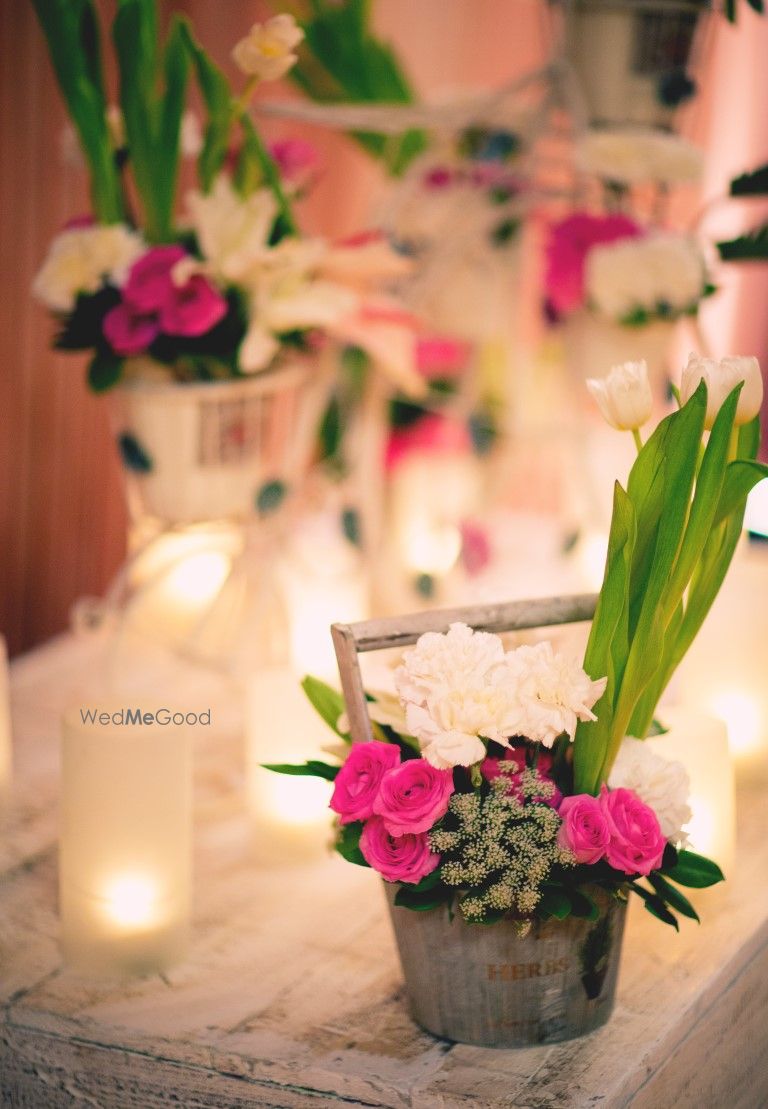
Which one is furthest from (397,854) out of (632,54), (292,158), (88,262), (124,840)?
(632,54)

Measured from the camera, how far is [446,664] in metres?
0.94

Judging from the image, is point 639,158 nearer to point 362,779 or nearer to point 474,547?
point 474,547

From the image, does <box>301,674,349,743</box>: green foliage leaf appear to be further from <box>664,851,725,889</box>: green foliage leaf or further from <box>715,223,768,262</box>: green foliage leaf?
<box>715,223,768,262</box>: green foliage leaf

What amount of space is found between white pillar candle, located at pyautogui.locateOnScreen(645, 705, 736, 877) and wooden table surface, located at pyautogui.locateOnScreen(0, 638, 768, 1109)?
0.07 meters

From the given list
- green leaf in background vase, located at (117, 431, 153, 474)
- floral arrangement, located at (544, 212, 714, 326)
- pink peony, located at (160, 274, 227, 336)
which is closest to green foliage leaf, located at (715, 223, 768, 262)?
floral arrangement, located at (544, 212, 714, 326)

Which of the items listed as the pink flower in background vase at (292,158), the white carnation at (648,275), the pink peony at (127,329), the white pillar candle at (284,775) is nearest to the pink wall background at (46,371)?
the white carnation at (648,275)

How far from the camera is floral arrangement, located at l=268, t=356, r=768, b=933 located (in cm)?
94

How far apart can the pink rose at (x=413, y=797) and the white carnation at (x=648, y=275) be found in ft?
3.09

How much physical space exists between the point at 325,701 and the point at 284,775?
0.31 m

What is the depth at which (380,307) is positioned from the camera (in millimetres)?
1690

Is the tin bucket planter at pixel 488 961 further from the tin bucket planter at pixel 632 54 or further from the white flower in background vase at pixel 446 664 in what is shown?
the tin bucket planter at pixel 632 54

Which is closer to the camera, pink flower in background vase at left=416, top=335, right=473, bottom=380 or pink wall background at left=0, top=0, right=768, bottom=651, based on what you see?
pink wall background at left=0, top=0, right=768, bottom=651

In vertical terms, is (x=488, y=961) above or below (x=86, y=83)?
below

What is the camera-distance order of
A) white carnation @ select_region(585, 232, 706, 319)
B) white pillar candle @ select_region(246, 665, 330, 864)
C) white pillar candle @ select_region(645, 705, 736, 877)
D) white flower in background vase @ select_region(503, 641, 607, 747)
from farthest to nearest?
1. white carnation @ select_region(585, 232, 706, 319)
2. white pillar candle @ select_region(246, 665, 330, 864)
3. white pillar candle @ select_region(645, 705, 736, 877)
4. white flower in background vase @ select_region(503, 641, 607, 747)
